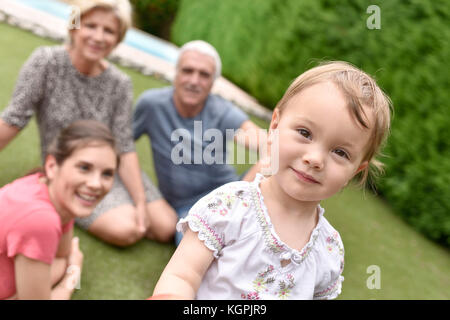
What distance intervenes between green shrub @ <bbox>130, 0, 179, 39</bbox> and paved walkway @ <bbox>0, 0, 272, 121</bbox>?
4688 mm

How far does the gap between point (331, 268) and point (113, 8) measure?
2.61 metres

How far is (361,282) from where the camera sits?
131 inches

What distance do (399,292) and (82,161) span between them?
2614 mm

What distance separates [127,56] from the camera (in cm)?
877

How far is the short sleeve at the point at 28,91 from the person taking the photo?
306cm

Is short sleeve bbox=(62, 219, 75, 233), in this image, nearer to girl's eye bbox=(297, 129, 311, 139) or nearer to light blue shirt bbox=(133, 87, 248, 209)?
light blue shirt bbox=(133, 87, 248, 209)

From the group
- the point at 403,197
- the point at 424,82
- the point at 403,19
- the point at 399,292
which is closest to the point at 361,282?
the point at 399,292

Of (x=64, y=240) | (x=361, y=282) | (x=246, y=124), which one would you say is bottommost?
(x=361, y=282)

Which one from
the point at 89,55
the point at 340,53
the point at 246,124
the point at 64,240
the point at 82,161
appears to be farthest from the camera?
the point at 340,53

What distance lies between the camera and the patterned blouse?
10.3 ft

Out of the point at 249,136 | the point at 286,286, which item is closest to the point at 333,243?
the point at 286,286

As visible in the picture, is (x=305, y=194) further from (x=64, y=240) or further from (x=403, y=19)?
(x=403, y=19)

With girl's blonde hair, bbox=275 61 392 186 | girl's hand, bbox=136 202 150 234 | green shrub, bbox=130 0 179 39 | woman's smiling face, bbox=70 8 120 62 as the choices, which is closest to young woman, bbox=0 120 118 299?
girl's hand, bbox=136 202 150 234

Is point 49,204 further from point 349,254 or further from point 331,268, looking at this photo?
point 349,254
